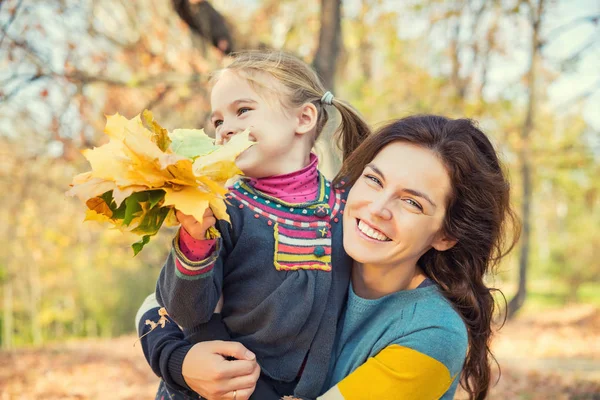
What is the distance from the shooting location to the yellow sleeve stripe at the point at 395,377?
210 cm

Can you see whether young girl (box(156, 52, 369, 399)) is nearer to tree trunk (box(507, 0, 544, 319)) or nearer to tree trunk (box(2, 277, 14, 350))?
tree trunk (box(507, 0, 544, 319))

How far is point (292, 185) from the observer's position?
2.43m

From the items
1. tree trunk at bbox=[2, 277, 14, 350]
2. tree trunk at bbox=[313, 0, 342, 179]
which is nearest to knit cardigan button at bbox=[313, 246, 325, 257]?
tree trunk at bbox=[313, 0, 342, 179]

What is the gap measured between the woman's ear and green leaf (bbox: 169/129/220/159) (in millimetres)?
1094

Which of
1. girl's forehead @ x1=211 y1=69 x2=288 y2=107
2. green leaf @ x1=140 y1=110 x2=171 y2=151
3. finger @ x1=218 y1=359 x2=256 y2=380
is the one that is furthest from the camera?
girl's forehead @ x1=211 y1=69 x2=288 y2=107

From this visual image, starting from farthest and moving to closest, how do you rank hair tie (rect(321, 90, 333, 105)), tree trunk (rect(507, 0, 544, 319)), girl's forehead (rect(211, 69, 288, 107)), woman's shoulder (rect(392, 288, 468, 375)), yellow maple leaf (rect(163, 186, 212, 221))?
1. tree trunk (rect(507, 0, 544, 319))
2. hair tie (rect(321, 90, 333, 105))
3. girl's forehead (rect(211, 69, 288, 107))
4. woman's shoulder (rect(392, 288, 468, 375))
5. yellow maple leaf (rect(163, 186, 212, 221))

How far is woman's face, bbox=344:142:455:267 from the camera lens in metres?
2.25

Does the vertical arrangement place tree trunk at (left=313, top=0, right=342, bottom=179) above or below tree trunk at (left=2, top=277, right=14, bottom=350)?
above

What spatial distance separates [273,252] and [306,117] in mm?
655

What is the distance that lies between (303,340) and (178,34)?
27.7 feet

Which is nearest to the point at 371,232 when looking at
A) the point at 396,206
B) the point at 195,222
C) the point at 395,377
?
the point at 396,206

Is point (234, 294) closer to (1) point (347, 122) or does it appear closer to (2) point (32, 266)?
(1) point (347, 122)

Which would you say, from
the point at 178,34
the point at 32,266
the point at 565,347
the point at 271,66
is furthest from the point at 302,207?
the point at 32,266

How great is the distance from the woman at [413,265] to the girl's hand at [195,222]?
0.55 meters
